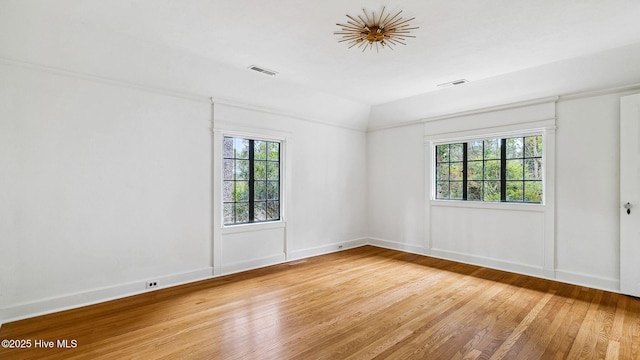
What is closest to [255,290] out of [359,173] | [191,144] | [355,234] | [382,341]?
[382,341]

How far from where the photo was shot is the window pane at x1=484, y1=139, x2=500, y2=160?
4.90m

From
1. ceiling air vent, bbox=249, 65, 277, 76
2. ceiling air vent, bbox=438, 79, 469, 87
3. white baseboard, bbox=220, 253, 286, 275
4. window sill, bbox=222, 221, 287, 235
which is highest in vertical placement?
ceiling air vent, bbox=249, 65, 277, 76

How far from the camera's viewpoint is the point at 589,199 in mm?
3961

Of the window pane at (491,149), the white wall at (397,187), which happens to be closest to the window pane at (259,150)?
the white wall at (397,187)

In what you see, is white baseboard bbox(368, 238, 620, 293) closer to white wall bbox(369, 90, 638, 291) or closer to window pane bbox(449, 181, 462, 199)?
white wall bbox(369, 90, 638, 291)

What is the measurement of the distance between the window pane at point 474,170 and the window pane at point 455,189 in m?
0.20

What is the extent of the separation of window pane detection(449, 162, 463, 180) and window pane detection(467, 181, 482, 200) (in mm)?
216

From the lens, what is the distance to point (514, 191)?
4727mm

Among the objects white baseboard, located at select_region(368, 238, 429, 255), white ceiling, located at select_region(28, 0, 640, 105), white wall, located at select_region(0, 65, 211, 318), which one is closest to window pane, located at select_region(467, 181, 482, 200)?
white baseboard, located at select_region(368, 238, 429, 255)

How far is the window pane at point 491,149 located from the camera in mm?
4898

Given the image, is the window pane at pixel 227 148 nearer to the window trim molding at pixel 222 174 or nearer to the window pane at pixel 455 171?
the window trim molding at pixel 222 174

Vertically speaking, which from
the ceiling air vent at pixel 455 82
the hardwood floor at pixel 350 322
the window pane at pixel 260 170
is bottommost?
the hardwood floor at pixel 350 322

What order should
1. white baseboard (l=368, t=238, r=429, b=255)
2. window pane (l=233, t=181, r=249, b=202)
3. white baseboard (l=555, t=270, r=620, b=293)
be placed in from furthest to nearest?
white baseboard (l=368, t=238, r=429, b=255) < window pane (l=233, t=181, r=249, b=202) < white baseboard (l=555, t=270, r=620, b=293)

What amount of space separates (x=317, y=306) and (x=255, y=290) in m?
0.89
